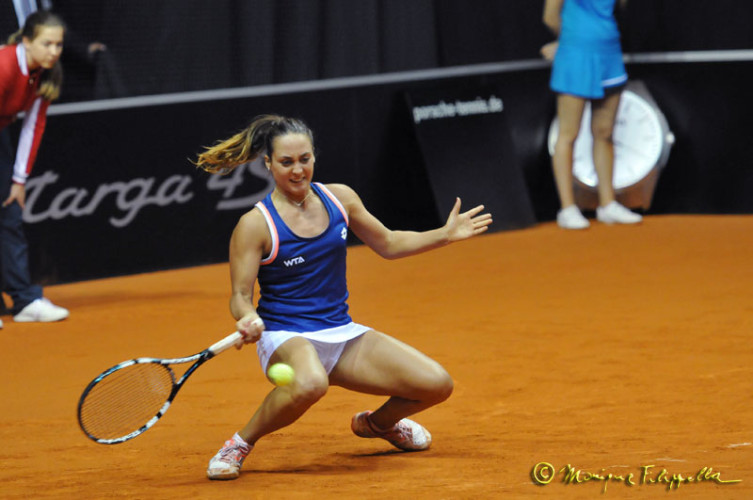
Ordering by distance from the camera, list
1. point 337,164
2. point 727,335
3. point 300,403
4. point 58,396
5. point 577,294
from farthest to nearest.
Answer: point 337,164 < point 577,294 < point 727,335 < point 58,396 < point 300,403

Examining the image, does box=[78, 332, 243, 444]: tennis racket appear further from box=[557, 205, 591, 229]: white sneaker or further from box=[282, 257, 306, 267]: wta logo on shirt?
box=[557, 205, 591, 229]: white sneaker

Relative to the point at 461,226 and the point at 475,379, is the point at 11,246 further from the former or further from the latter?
the point at 461,226

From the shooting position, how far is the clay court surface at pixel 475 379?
420 centimetres

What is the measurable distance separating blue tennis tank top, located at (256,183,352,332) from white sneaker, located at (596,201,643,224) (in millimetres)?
5338

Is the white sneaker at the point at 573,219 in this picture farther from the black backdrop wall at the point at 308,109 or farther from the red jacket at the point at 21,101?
the red jacket at the point at 21,101

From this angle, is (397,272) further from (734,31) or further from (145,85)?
(734,31)

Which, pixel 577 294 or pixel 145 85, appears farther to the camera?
pixel 145 85

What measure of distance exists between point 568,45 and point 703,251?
1.90 m

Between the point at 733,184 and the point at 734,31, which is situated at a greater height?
the point at 734,31

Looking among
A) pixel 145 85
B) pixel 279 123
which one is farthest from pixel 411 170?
pixel 279 123

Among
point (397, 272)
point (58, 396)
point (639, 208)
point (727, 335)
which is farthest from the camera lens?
point (639, 208)

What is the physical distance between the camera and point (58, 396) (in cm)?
557

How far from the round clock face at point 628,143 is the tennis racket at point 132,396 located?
6.02 m

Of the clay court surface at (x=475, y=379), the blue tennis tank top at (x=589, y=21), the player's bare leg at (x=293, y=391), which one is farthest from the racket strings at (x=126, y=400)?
the blue tennis tank top at (x=589, y=21)
